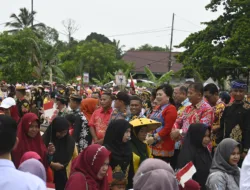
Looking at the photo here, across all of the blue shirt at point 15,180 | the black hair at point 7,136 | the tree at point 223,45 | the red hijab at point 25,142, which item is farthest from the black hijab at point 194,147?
the tree at point 223,45

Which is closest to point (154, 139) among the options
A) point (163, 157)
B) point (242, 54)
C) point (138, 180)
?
point (163, 157)

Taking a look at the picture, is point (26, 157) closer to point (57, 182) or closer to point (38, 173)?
point (38, 173)

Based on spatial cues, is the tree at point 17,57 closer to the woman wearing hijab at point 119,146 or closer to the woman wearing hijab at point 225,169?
→ the woman wearing hijab at point 119,146

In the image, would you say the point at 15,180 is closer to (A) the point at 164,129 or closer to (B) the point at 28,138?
(B) the point at 28,138

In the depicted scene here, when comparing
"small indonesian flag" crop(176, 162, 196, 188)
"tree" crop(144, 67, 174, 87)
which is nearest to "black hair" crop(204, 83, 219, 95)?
"small indonesian flag" crop(176, 162, 196, 188)

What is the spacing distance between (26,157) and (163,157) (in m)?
2.88

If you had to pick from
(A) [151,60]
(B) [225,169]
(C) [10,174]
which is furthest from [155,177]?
(A) [151,60]

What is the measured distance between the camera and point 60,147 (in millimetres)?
6172

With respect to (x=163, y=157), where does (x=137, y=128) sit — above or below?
above

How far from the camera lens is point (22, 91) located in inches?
422

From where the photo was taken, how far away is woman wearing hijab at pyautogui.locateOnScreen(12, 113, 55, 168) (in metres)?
5.64

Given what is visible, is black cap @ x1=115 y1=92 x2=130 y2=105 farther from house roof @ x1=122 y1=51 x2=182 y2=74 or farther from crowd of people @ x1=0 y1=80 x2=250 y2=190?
house roof @ x1=122 y1=51 x2=182 y2=74

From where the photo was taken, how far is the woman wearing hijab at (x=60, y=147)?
6.10 metres

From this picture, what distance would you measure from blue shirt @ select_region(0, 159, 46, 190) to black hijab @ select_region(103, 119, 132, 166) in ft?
8.12
